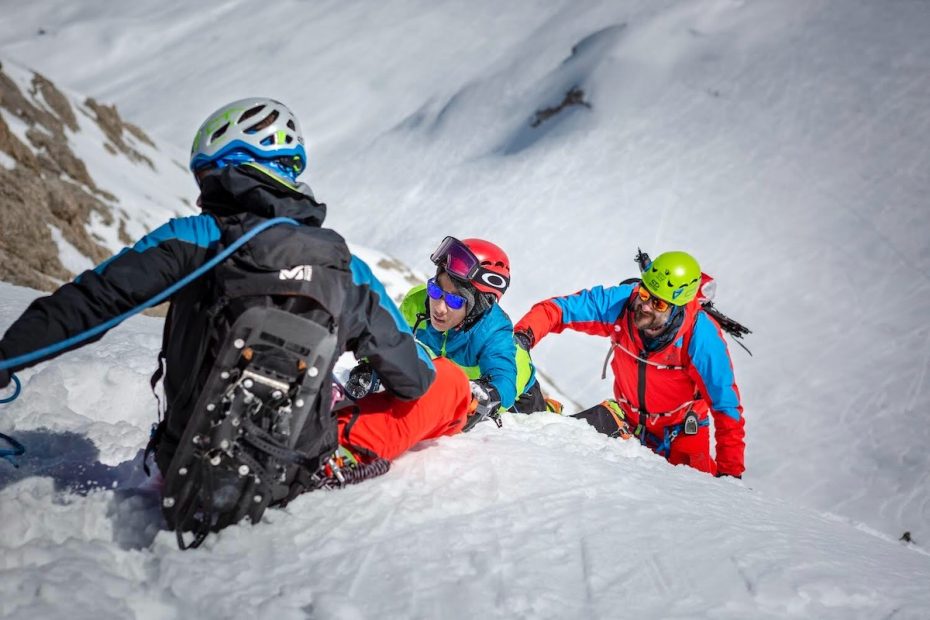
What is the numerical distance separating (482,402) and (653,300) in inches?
101

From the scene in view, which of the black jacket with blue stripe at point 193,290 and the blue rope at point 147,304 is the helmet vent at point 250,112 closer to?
the black jacket with blue stripe at point 193,290

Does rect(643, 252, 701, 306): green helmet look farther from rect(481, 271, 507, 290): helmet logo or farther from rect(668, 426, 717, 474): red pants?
rect(481, 271, 507, 290): helmet logo

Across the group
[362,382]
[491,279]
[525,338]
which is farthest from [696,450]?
[362,382]

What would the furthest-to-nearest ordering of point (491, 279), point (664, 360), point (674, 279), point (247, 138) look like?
point (664, 360)
point (674, 279)
point (491, 279)
point (247, 138)

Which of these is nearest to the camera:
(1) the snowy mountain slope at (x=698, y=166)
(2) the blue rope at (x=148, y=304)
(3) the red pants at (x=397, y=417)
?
(2) the blue rope at (x=148, y=304)

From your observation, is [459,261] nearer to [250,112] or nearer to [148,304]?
[250,112]

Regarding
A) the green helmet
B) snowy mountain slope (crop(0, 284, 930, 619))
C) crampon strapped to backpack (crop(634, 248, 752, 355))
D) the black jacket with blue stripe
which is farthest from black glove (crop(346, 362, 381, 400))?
crampon strapped to backpack (crop(634, 248, 752, 355))

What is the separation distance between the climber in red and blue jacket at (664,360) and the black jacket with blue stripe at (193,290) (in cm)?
340

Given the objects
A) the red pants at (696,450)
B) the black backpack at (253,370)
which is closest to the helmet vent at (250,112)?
the black backpack at (253,370)

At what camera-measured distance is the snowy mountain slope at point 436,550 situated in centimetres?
223

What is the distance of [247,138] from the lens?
106 inches

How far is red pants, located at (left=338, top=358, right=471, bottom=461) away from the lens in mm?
3264

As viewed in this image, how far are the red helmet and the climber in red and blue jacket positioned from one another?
3.49ft

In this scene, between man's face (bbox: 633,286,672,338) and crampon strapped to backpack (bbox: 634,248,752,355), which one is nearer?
man's face (bbox: 633,286,672,338)
